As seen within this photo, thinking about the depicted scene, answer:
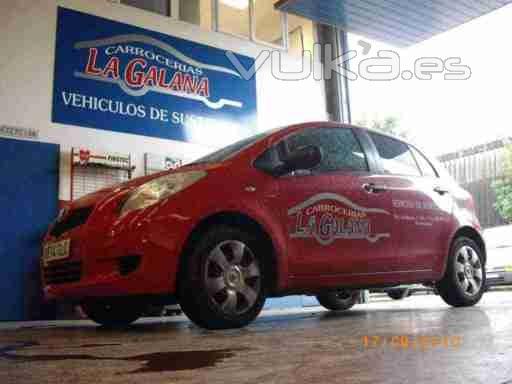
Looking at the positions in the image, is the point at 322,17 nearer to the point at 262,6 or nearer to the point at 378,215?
the point at 262,6

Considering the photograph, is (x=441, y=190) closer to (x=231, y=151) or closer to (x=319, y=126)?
(x=319, y=126)

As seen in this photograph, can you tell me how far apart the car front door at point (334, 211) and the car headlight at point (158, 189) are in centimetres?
49

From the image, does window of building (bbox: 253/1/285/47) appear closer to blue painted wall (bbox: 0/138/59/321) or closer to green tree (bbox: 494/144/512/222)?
blue painted wall (bbox: 0/138/59/321)

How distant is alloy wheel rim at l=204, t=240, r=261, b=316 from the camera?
272cm

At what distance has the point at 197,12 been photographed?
7.66 meters

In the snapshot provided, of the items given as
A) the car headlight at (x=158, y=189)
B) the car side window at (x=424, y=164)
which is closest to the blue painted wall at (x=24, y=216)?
the car headlight at (x=158, y=189)

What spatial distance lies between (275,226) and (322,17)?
18.5 ft

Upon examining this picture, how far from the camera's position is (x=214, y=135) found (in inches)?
283

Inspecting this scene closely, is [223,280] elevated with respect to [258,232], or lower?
lower

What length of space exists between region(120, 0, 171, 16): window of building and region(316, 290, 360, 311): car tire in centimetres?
444

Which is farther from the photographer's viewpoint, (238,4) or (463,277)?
(238,4)

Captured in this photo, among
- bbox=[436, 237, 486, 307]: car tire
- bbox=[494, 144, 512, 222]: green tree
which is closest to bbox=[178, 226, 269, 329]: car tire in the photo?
bbox=[436, 237, 486, 307]: car tire
